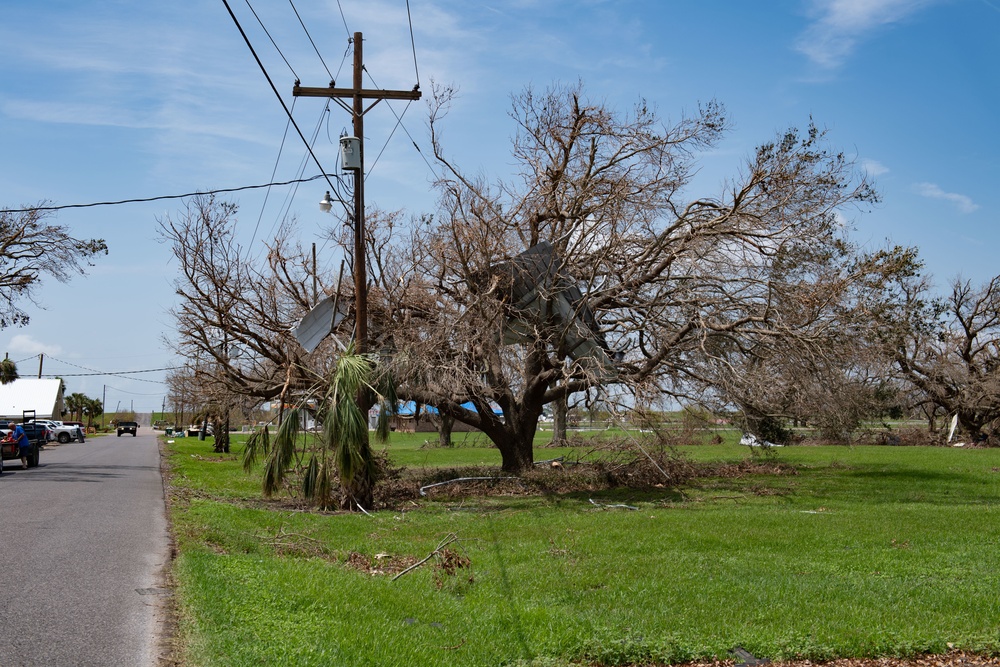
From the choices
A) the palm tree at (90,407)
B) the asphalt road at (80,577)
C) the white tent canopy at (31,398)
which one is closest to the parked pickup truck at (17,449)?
the asphalt road at (80,577)

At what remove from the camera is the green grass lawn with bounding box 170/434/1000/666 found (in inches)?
273

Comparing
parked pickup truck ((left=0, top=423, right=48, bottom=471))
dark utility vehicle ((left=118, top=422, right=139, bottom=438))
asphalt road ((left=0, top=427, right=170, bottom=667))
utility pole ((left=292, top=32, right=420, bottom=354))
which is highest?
utility pole ((left=292, top=32, right=420, bottom=354))

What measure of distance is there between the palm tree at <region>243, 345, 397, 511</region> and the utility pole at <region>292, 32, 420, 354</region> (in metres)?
0.74

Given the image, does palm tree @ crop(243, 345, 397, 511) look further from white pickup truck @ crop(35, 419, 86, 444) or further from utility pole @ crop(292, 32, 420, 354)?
white pickup truck @ crop(35, 419, 86, 444)

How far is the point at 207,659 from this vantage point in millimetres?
6211

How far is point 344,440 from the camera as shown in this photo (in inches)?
622

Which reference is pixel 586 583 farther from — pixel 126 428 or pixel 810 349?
pixel 126 428

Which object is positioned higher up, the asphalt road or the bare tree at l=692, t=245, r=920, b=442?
the bare tree at l=692, t=245, r=920, b=442

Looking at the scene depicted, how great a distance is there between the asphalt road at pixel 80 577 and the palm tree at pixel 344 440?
2485 millimetres

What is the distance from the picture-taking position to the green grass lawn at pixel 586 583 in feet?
22.8

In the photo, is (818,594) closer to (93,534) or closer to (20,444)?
(93,534)

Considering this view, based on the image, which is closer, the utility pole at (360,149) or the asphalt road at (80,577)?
the asphalt road at (80,577)

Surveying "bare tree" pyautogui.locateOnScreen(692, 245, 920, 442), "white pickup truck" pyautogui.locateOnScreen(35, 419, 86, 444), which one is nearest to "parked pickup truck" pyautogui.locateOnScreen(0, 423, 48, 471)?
"bare tree" pyautogui.locateOnScreen(692, 245, 920, 442)

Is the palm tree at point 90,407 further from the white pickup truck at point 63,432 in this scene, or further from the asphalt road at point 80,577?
the asphalt road at point 80,577
